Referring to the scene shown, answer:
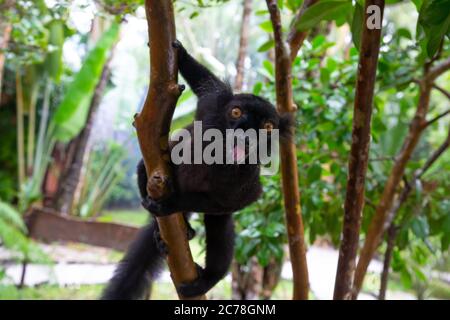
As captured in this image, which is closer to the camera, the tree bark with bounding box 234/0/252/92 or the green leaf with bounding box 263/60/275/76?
the green leaf with bounding box 263/60/275/76

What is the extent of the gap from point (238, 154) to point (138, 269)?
4.13ft

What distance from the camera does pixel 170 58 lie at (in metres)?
2.02

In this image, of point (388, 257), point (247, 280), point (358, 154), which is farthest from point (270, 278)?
point (358, 154)

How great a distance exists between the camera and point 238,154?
2516mm

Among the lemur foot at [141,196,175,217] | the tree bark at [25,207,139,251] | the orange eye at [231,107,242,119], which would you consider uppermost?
the orange eye at [231,107,242,119]

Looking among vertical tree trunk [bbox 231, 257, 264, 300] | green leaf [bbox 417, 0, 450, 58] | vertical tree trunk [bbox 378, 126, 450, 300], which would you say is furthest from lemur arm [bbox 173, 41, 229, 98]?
vertical tree trunk [bbox 231, 257, 264, 300]

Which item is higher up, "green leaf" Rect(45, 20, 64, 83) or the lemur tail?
"green leaf" Rect(45, 20, 64, 83)

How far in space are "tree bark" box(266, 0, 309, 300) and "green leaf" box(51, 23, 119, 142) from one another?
684 centimetres

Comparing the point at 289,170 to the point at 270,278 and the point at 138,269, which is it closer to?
the point at 138,269

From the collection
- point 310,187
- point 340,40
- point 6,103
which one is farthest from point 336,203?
point 6,103

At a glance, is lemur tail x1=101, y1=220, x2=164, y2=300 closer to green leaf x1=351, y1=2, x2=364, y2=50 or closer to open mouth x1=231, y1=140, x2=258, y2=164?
open mouth x1=231, y1=140, x2=258, y2=164

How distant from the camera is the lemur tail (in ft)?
10.2

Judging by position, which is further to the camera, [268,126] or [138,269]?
[138,269]
